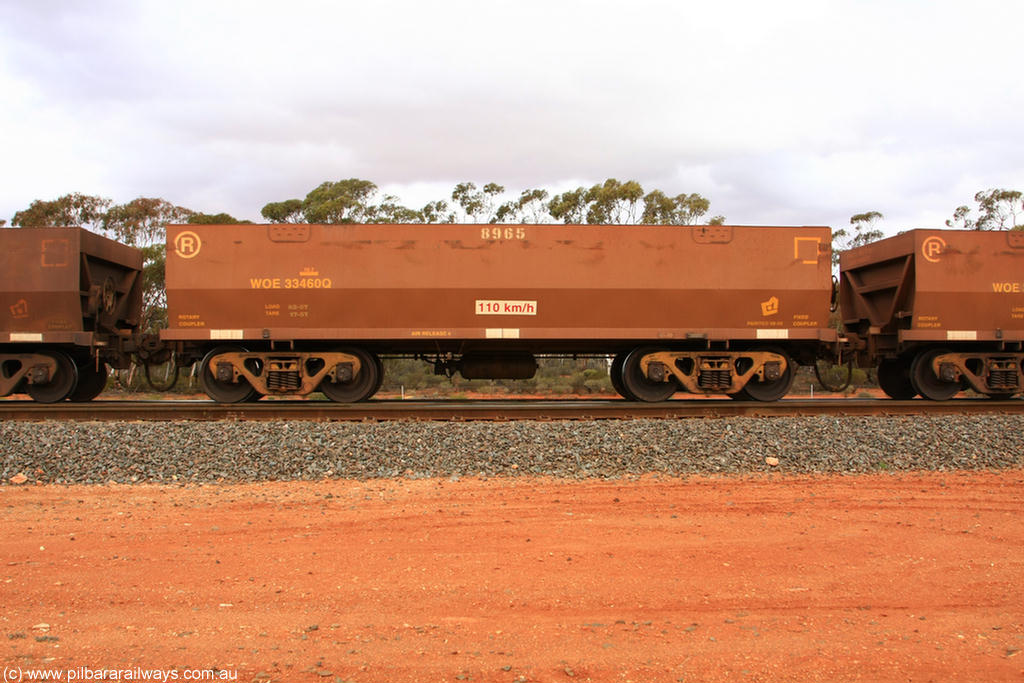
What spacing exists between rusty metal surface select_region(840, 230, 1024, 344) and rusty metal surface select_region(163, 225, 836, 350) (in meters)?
1.67

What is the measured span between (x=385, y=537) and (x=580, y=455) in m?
2.76

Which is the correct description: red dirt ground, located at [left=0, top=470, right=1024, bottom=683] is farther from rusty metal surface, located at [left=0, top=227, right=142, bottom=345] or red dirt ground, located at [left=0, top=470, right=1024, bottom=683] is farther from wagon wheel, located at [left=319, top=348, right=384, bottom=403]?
rusty metal surface, located at [left=0, top=227, right=142, bottom=345]

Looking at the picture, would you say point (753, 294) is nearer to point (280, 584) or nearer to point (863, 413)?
point (863, 413)

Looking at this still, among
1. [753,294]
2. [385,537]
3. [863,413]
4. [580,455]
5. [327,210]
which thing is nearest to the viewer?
[385,537]

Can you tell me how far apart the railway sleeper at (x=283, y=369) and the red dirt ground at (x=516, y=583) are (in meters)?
4.50

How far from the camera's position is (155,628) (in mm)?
3250

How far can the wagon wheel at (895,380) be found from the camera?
1245cm

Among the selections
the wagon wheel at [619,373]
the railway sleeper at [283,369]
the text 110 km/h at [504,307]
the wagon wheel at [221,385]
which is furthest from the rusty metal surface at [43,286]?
the wagon wheel at [619,373]

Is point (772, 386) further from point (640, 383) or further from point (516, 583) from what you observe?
point (516, 583)

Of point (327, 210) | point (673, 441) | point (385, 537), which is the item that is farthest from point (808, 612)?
A: point (327, 210)

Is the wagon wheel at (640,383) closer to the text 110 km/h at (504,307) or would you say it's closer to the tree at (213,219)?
the text 110 km/h at (504,307)

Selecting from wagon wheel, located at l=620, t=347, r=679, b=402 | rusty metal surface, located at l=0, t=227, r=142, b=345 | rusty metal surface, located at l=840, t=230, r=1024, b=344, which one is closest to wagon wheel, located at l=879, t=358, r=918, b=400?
rusty metal surface, located at l=840, t=230, r=1024, b=344

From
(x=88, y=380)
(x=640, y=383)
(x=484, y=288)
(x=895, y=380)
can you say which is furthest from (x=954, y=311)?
(x=88, y=380)

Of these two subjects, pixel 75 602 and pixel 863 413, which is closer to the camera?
pixel 75 602
